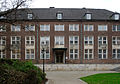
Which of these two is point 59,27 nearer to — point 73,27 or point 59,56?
point 73,27

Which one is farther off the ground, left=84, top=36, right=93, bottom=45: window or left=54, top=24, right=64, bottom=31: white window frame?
left=54, top=24, right=64, bottom=31: white window frame

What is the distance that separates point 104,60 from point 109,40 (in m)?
4.64

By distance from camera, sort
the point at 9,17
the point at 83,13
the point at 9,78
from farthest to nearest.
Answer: the point at 83,13 → the point at 9,17 → the point at 9,78

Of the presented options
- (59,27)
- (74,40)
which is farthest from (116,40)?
(59,27)

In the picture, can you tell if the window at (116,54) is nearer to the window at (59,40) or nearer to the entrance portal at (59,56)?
the entrance portal at (59,56)

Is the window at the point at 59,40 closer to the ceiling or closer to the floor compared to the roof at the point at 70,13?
closer to the floor

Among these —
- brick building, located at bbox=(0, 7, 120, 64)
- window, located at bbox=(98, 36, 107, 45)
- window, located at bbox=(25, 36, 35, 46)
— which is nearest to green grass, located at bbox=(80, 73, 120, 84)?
brick building, located at bbox=(0, 7, 120, 64)

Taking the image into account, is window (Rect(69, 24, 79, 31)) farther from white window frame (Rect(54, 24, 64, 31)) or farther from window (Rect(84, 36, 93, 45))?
window (Rect(84, 36, 93, 45))

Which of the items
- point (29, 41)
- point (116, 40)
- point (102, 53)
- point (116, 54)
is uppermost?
point (116, 40)

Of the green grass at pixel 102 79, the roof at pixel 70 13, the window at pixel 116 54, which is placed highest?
the roof at pixel 70 13

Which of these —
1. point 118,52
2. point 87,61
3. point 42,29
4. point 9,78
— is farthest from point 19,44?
point 9,78

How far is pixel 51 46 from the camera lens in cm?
3834

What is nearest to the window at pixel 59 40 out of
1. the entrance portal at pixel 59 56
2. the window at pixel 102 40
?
the entrance portal at pixel 59 56

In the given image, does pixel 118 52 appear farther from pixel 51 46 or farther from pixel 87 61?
pixel 51 46
